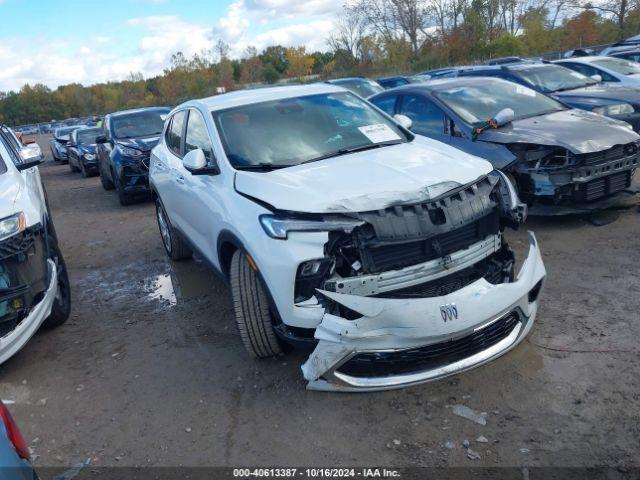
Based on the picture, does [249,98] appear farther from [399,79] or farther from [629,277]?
[399,79]

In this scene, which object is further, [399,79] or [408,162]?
A: [399,79]

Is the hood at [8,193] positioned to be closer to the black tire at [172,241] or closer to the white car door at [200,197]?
the white car door at [200,197]

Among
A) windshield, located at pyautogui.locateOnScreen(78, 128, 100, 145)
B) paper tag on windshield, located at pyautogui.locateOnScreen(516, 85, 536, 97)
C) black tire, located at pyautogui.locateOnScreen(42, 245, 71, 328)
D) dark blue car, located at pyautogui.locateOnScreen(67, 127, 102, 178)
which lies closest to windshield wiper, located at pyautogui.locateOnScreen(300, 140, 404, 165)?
black tire, located at pyautogui.locateOnScreen(42, 245, 71, 328)

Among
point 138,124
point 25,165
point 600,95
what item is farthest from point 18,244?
point 600,95

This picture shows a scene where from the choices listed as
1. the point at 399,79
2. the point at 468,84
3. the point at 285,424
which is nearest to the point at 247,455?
the point at 285,424

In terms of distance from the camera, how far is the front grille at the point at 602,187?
5.79 meters

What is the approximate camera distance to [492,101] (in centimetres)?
691

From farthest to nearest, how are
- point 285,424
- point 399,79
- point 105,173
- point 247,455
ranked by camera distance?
1. point 399,79
2. point 105,173
3. point 285,424
4. point 247,455

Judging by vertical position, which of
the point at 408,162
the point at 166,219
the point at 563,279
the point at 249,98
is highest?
the point at 249,98

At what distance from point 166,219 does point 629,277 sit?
4685 mm

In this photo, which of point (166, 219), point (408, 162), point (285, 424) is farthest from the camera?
point (166, 219)

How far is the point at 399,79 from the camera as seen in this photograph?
20.3 meters

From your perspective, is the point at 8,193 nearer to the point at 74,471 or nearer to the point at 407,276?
the point at 74,471

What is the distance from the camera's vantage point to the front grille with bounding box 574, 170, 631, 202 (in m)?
5.79
